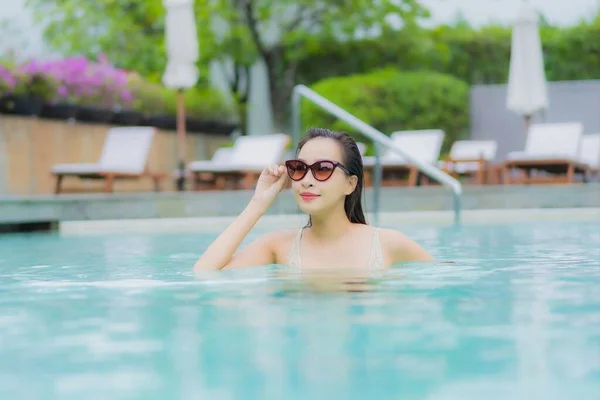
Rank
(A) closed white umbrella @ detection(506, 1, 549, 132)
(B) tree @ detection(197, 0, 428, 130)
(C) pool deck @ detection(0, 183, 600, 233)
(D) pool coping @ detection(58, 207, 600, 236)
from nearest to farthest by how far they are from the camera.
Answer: (D) pool coping @ detection(58, 207, 600, 236), (C) pool deck @ detection(0, 183, 600, 233), (A) closed white umbrella @ detection(506, 1, 549, 132), (B) tree @ detection(197, 0, 428, 130)

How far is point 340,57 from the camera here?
20781 millimetres

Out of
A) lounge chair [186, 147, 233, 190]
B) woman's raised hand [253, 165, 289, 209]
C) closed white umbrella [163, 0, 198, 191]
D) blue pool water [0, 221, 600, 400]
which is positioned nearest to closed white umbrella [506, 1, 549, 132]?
lounge chair [186, 147, 233, 190]

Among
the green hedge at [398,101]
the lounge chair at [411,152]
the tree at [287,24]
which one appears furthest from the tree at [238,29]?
the lounge chair at [411,152]

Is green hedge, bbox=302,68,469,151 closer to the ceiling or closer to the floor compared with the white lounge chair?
closer to the ceiling

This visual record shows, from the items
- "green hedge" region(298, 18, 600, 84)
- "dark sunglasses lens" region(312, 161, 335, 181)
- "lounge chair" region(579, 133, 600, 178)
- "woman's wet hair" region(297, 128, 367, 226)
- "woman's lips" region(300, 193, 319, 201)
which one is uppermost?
"green hedge" region(298, 18, 600, 84)

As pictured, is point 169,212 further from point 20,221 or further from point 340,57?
point 340,57

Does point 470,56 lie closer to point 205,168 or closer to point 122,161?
point 205,168

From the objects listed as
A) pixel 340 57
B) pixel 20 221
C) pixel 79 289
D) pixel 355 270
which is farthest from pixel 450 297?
pixel 340 57

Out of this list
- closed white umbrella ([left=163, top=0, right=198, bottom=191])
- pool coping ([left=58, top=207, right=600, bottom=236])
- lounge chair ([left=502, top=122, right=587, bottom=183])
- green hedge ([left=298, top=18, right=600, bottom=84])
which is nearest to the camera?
pool coping ([left=58, top=207, right=600, bottom=236])

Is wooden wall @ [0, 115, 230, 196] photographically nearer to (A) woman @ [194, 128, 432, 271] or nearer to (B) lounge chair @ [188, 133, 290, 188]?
(B) lounge chair @ [188, 133, 290, 188]

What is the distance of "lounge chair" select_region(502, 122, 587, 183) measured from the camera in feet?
42.4

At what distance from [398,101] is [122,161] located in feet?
23.2

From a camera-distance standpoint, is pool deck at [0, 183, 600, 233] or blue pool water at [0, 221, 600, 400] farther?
pool deck at [0, 183, 600, 233]

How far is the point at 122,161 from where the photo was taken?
13.4 metres
